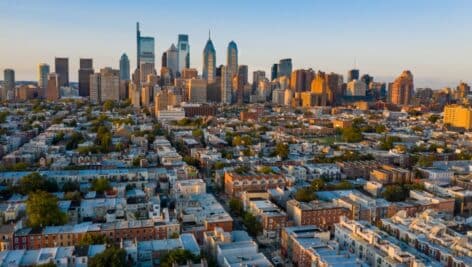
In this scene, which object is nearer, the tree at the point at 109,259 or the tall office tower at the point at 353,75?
the tree at the point at 109,259

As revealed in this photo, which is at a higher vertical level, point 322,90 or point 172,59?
point 172,59

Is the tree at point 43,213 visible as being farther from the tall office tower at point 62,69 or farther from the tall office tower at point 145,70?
the tall office tower at point 62,69

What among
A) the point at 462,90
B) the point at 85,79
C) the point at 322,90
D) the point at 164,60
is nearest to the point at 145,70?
the point at 85,79

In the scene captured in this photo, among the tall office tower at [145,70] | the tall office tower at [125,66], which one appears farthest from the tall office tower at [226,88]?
the tall office tower at [125,66]

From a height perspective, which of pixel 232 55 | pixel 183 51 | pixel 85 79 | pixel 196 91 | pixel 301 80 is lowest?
pixel 196 91

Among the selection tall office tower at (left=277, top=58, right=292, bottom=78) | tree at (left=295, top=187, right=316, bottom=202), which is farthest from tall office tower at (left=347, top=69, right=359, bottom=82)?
tree at (left=295, top=187, right=316, bottom=202)

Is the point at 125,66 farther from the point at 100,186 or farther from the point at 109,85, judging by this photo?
the point at 100,186

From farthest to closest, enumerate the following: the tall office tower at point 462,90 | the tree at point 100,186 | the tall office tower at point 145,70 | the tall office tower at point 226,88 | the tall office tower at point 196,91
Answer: the tall office tower at point 145,70
the tall office tower at point 462,90
the tall office tower at point 226,88
the tall office tower at point 196,91
the tree at point 100,186
